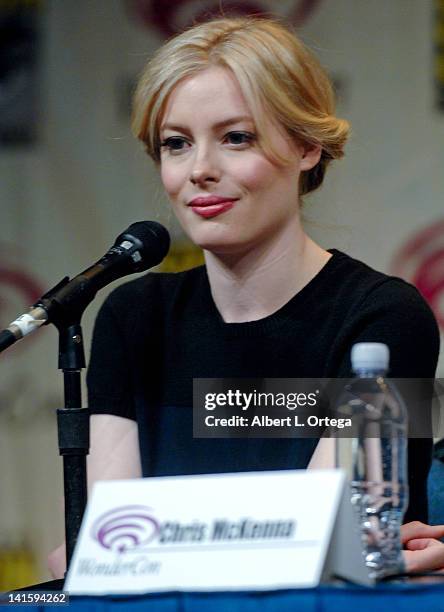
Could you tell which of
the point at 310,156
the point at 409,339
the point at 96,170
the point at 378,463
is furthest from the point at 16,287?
the point at 378,463

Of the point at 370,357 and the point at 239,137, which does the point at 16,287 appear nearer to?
the point at 239,137

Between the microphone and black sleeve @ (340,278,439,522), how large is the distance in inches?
15.8

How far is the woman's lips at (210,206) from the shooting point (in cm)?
193

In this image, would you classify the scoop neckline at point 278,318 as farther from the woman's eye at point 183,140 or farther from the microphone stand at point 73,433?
the microphone stand at point 73,433

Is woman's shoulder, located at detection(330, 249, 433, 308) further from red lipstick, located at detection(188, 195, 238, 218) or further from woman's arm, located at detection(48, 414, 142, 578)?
woman's arm, located at detection(48, 414, 142, 578)

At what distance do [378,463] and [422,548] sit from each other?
0.13 metres

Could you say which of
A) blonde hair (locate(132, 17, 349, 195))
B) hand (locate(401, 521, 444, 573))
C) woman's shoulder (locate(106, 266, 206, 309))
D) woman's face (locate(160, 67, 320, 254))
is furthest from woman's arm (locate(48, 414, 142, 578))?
hand (locate(401, 521, 444, 573))

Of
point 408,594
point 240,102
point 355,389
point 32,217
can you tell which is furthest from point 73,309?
point 32,217

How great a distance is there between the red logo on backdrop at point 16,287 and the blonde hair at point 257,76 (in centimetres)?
126

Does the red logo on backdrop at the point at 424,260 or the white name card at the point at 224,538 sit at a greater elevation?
the red logo on backdrop at the point at 424,260

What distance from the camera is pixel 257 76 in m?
1.94

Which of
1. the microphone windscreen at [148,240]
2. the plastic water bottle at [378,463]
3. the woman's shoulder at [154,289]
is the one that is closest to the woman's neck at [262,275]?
the woman's shoulder at [154,289]

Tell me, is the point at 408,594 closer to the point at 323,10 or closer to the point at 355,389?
the point at 355,389

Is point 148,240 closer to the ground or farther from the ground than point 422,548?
farther from the ground
